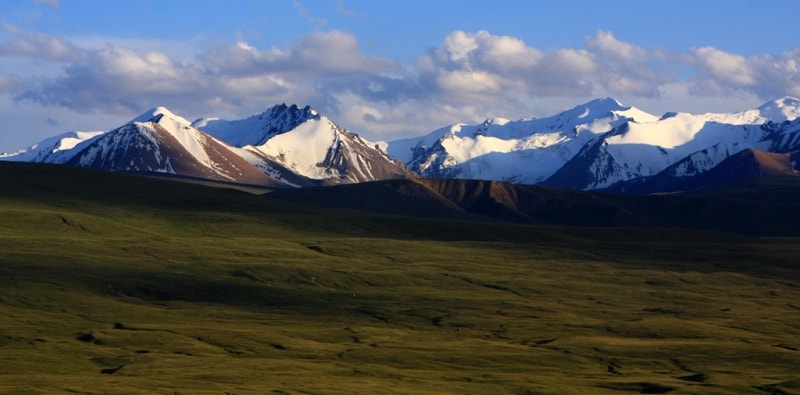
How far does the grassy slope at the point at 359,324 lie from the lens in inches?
3836

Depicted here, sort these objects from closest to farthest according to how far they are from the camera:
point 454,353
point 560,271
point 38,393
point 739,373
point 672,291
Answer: point 38,393 → point 739,373 → point 454,353 → point 672,291 → point 560,271

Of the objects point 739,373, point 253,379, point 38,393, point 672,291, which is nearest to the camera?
point 38,393

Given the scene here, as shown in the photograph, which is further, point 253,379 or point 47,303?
point 47,303

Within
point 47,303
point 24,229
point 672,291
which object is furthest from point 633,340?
point 24,229

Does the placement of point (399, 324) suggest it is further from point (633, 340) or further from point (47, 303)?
point (47, 303)

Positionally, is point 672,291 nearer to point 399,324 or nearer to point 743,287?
point 743,287

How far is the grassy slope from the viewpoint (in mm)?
97438

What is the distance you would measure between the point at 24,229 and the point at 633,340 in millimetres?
108494

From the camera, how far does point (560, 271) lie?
19638cm

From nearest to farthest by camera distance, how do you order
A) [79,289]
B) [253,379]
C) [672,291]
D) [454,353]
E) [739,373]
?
1. [253,379]
2. [739,373]
3. [454,353]
4. [79,289]
5. [672,291]

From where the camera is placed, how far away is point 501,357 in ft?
369

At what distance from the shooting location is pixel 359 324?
137 meters

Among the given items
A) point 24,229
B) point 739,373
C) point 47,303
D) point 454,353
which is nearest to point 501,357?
point 454,353

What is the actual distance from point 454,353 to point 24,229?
351 ft
